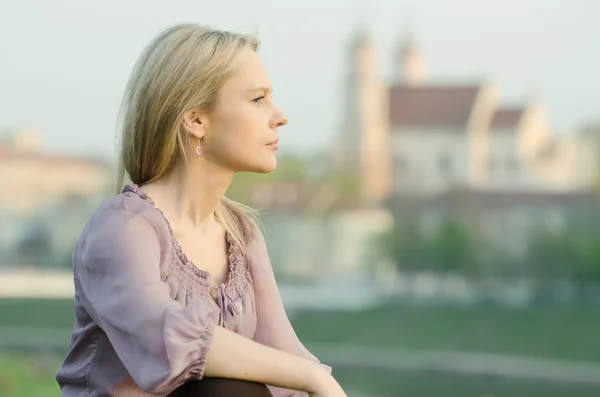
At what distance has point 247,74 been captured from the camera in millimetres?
861

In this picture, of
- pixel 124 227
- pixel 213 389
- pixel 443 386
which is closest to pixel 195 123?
pixel 124 227

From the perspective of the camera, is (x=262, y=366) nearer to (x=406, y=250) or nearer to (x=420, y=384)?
(x=420, y=384)

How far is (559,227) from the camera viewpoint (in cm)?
2733

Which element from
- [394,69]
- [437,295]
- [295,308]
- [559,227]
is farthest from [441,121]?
[295,308]

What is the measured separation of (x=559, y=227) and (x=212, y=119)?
1078 inches

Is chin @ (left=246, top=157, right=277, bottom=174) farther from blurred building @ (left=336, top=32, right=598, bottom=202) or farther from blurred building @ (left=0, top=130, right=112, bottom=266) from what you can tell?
blurred building @ (left=336, top=32, right=598, bottom=202)

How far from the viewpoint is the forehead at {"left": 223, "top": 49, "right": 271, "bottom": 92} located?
85 centimetres

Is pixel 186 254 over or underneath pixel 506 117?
over

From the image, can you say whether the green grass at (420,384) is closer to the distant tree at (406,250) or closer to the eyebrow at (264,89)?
the distant tree at (406,250)

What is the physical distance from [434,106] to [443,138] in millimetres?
1199

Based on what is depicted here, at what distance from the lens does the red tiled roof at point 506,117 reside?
3694 cm

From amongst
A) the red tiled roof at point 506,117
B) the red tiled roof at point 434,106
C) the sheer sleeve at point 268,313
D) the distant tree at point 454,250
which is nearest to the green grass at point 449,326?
the distant tree at point 454,250

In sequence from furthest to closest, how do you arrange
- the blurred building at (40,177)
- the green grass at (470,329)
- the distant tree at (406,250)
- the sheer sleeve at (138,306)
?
the blurred building at (40,177)
the distant tree at (406,250)
the green grass at (470,329)
the sheer sleeve at (138,306)

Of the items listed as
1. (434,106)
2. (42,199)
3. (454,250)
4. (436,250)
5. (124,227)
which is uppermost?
(124,227)
